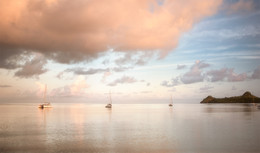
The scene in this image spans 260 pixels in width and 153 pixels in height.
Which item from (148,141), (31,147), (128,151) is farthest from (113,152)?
(31,147)

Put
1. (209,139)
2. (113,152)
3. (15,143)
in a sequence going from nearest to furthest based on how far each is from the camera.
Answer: (113,152) → (15,143) → (209,139)

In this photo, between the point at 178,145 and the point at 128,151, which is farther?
the point at 178,145

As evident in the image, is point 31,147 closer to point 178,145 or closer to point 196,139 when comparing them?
point 178,145

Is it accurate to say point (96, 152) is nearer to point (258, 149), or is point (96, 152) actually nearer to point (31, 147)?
point (31, 147)

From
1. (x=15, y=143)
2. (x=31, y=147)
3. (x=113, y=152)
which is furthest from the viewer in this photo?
(x=15, y=143)

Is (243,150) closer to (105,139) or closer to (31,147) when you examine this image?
(105,139)

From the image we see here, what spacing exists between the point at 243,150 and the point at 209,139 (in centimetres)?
851

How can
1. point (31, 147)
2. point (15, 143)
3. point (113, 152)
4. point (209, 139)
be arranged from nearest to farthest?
1. point (113, 152)
2. point (31, 147)
3. point (15, 143)
4. point (209, 139)

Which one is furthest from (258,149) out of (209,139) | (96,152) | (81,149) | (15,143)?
(15,143)

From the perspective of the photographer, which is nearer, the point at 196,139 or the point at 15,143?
the point at 15,143

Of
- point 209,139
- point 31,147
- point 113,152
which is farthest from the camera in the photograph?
point 209,139

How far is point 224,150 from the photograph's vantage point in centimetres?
3238

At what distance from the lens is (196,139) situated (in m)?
40.5

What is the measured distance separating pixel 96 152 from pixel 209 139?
21.1 metres
